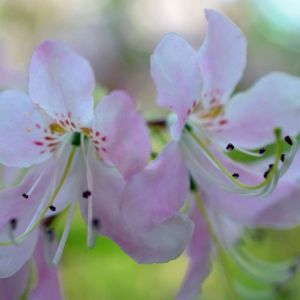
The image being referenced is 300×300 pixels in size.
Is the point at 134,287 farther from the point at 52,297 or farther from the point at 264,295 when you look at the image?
the point at 52,297

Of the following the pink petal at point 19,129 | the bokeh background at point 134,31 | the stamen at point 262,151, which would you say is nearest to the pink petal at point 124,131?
the pink petal at point 19,129

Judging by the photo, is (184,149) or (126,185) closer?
(126,185)

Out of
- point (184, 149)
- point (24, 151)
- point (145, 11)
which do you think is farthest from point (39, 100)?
point (145, 11)

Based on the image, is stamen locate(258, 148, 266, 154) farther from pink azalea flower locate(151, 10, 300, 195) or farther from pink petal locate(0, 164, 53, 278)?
pink petal locate(0, 164, 53, 278)

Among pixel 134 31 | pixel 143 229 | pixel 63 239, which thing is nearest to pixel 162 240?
pixel 143 229

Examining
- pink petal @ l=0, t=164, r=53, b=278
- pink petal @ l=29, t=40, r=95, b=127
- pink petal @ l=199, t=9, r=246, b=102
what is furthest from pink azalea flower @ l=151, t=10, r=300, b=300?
pink petal @ l=0, t=164, r=53, b=278

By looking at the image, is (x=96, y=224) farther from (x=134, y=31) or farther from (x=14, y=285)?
(x=134, y=31)

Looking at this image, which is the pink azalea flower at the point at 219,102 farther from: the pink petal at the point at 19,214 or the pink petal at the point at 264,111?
the pink petal at the point at 19,214
